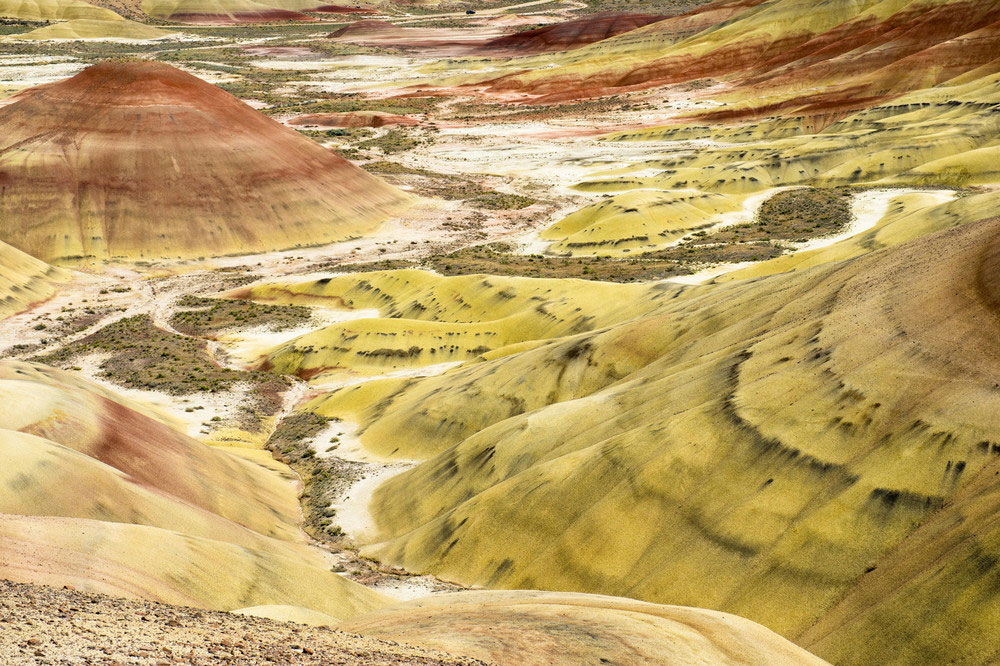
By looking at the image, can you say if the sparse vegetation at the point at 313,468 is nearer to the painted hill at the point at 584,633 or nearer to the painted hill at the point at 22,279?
the painted hill at the point at 584,633

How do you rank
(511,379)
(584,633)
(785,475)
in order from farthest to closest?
(511,379)
(785,475)
(584,633)

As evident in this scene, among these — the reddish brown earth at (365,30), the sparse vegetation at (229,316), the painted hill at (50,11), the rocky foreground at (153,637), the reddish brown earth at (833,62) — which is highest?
the painted hill at (50,11)

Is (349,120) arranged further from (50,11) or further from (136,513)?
(50,11)

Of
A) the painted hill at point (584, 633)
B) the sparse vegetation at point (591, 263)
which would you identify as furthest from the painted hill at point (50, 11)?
the painted hill at point (584, 633)

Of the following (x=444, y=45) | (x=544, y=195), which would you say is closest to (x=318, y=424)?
(x=544, y=195)

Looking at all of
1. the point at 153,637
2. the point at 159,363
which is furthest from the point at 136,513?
the point at 159,363

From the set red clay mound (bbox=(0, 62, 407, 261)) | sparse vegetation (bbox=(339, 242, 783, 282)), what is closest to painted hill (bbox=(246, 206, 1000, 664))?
sparse vegetation (bbox=(339, 242, 783, 282))
